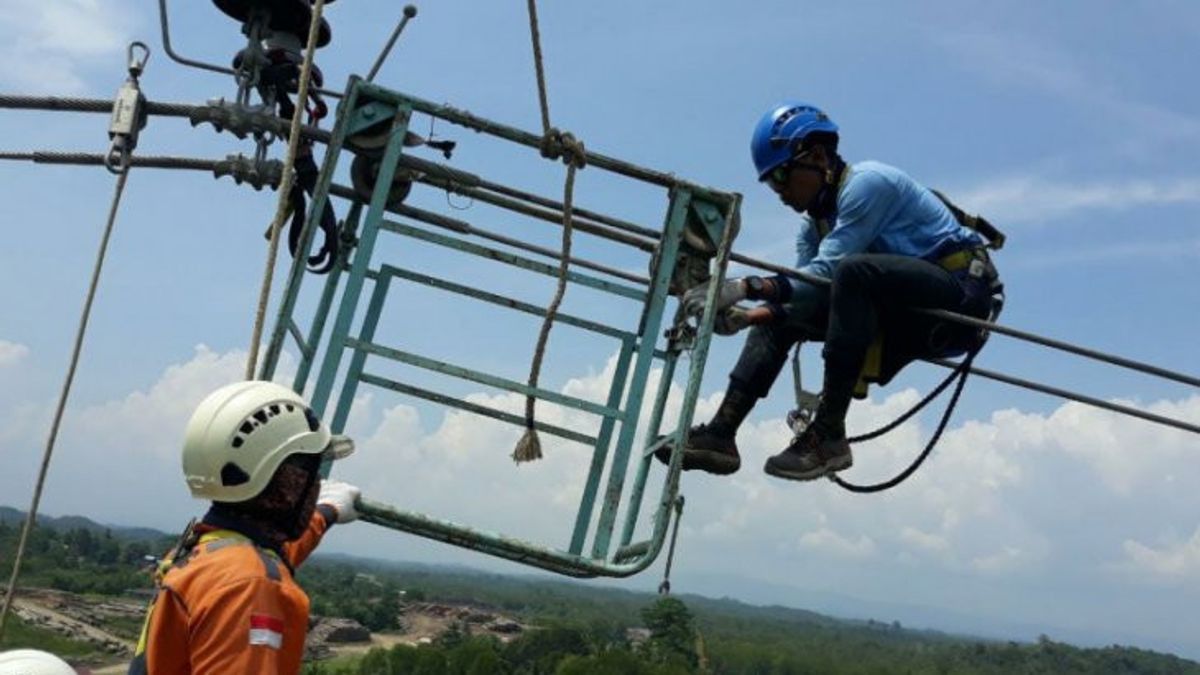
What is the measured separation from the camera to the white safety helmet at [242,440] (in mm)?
3344

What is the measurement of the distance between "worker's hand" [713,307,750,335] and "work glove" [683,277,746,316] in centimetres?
6

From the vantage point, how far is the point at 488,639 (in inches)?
5153

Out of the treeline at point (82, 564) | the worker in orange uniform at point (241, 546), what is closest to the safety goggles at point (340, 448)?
the worker in orange uniform at point (241, 546)

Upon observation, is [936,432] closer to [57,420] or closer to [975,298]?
[975,298]

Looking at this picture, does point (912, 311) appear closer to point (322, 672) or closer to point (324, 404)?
point (324, 404)

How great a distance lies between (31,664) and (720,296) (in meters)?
2.95

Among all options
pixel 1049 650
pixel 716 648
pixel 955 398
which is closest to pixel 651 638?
pixel 716 648

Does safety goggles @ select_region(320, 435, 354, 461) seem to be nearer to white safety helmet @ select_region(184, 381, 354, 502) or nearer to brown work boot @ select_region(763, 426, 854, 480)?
white safety helmet @ select_region(184, 381, 354, 502)

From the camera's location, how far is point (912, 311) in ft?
18.6

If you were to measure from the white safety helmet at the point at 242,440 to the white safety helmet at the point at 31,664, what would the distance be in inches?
30.8

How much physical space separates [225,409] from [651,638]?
13994 centimetres

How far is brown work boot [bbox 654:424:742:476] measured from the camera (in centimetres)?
591

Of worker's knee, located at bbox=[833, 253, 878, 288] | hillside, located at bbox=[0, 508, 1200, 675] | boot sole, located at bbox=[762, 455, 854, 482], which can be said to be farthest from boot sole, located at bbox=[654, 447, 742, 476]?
hillside, located at bbox=[0, 508, 1200, 675]

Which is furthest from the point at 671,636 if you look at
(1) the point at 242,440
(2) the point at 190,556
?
(2) the point at 190,556
